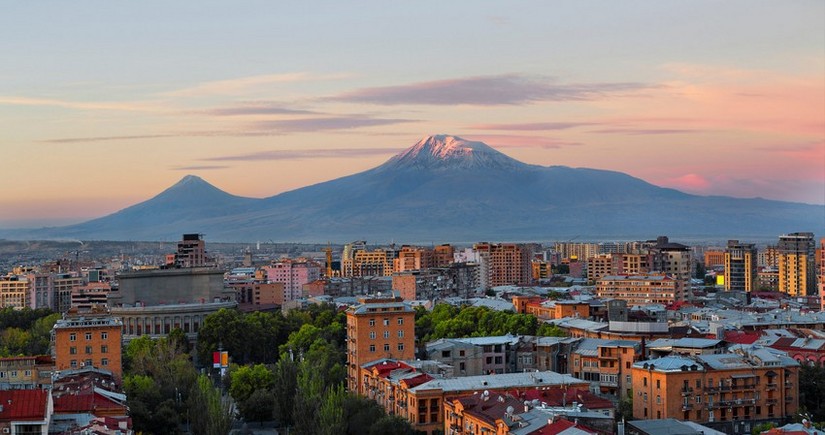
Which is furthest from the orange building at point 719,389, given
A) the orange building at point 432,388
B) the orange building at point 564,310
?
the orange building at point 564,310

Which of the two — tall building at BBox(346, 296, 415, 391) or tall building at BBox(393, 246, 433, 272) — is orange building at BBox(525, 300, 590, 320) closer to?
tall building at BBox(346, 296, 415, 391)

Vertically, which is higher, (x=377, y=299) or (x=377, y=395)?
(x=377, y=299)

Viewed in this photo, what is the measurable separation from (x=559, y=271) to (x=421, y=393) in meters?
126

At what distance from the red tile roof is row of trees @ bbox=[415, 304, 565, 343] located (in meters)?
34.9

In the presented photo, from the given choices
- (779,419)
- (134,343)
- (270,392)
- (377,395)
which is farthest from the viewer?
(134,343)

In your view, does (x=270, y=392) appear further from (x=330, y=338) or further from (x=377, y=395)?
(x=330, y=338)

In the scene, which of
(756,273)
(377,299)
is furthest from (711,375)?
(756,273)

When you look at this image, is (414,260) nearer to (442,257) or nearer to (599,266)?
(442,257)

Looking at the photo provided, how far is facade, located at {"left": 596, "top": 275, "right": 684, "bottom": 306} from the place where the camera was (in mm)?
92375

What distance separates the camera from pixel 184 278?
317 ft

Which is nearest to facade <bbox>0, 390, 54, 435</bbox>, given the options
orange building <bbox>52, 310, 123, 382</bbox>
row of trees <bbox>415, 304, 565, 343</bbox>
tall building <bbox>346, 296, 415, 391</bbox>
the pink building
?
orange building <bbox>52, 310, 123, 382</bbox>

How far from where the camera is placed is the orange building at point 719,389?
4238cm

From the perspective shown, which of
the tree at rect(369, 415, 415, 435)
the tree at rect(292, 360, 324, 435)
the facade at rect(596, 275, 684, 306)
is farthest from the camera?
the facade at rect(596, 275, 684, 306)

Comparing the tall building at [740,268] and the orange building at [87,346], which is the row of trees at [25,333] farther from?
the tall building at [740,268]
